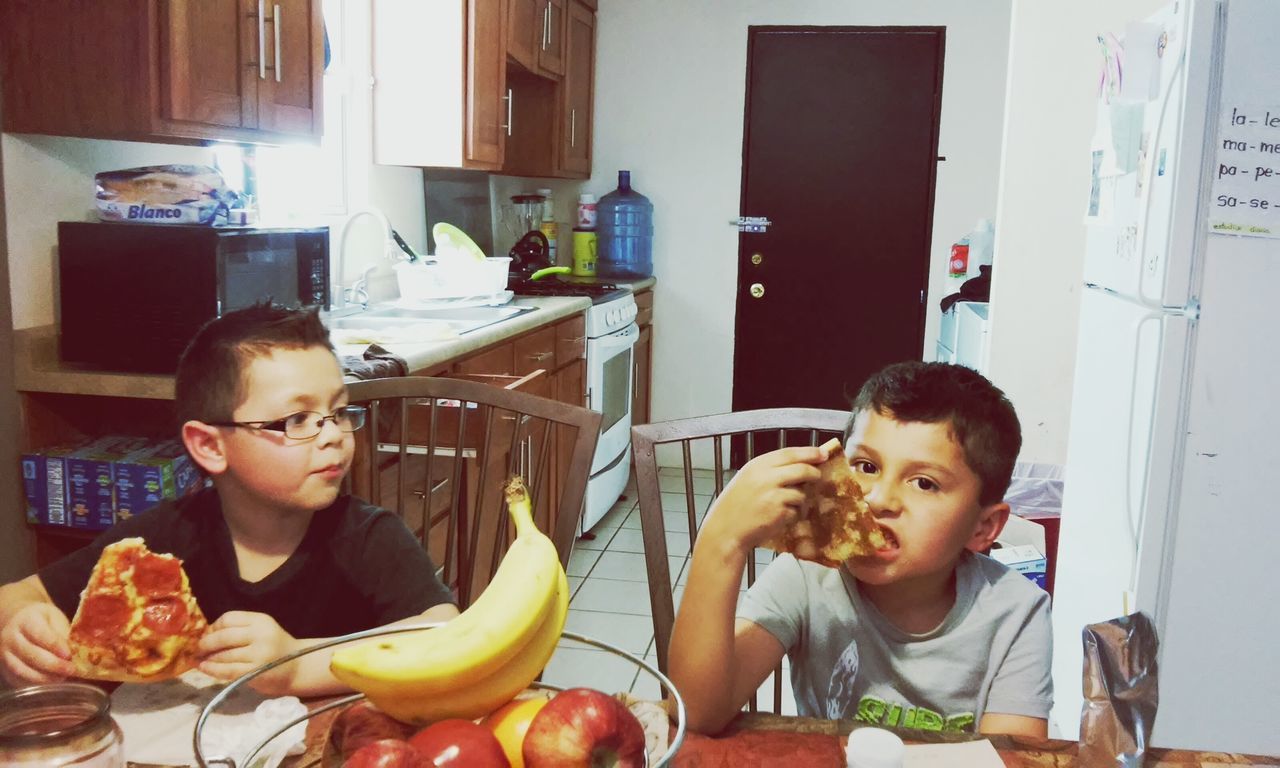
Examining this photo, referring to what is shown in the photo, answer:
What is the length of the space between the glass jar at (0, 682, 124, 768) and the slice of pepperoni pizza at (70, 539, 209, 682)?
0.18 m

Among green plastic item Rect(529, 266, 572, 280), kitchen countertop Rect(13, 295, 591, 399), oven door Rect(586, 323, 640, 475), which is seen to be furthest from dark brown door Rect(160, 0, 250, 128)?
green plastic item Rect(529, 266, 572, 280)

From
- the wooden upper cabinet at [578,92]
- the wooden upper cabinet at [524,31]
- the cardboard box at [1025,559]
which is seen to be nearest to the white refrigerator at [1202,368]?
the cardboard box at [1025,559]

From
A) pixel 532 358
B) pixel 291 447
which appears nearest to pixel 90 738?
pixel 291 447

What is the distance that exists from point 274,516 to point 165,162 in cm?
159

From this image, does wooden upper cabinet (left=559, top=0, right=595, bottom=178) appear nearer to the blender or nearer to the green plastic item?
the blender

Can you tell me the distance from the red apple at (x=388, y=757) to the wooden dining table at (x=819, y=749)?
1.22ft

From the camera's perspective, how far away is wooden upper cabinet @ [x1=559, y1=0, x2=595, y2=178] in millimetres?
4617

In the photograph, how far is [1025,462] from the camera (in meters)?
3.00

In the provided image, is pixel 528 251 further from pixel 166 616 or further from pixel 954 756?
pixel 954 756

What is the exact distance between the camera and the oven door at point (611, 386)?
395 centimetres

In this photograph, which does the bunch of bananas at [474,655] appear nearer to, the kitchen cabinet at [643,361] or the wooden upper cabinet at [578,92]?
the kitchen cabinet at [643,361]

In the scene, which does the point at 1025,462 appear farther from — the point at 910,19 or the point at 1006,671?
the point at 910,19

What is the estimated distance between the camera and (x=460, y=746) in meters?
0.58

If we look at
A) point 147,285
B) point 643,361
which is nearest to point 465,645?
point 147,285
